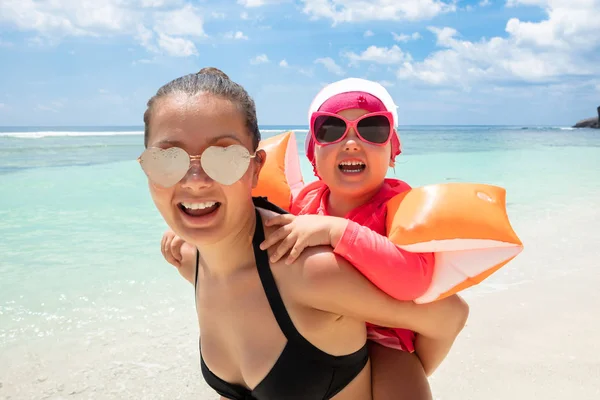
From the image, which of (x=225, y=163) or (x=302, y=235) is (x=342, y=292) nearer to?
(x=302, y=235)

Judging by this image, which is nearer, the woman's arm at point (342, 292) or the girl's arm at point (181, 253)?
the woman's arm at point (342, 292)

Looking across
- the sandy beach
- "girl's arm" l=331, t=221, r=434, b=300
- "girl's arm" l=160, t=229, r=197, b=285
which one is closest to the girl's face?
"girl's arm" l=331, t=221, r=434, b=300

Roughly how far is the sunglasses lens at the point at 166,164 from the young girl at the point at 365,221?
1.00 feet

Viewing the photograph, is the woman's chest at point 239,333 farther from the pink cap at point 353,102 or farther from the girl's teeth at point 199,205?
the pink cap at point 353,102

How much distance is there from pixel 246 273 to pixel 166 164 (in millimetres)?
391

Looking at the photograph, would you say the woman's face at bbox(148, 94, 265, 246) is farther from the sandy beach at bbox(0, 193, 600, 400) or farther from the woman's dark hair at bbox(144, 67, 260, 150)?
the sandy beach at bbox(0, 193, 600, 400)

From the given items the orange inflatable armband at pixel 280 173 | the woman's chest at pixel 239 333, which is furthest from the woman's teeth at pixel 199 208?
the orange inflatable armband at pixel 280 173

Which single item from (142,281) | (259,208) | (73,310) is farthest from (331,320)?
(142,281)

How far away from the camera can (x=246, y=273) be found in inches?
60.4

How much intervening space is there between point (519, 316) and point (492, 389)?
0.99 metres

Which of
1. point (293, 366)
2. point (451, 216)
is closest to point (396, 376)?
point (293, 366)

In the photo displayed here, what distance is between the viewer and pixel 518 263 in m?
4.96

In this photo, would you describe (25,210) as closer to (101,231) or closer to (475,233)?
(101,231)

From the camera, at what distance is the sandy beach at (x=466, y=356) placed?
2.97 metres
